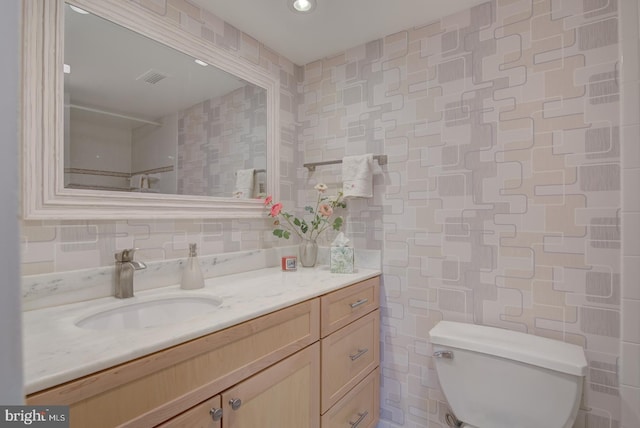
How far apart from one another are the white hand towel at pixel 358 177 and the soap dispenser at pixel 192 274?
2.72ft

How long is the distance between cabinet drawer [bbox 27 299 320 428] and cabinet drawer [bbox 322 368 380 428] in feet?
1.50

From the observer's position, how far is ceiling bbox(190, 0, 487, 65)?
1.45 metres

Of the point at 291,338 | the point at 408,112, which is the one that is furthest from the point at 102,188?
the point at 408,112

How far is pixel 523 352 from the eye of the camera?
1131 mm

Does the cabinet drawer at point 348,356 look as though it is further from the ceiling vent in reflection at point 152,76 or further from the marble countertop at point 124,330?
the ceiling vent in reflection at point 152,76

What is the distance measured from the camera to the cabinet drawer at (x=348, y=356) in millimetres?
1282

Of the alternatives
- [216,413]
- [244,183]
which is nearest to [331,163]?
[244,183]

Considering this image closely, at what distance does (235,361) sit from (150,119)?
1.03 m

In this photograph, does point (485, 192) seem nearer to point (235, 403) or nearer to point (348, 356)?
point (348, 356)

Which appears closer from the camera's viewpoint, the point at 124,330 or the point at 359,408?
the point at 124,330

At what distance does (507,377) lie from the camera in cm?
116

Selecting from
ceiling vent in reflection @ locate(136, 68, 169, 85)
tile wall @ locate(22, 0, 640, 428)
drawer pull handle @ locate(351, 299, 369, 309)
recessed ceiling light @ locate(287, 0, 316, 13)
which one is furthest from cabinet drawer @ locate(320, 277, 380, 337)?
recessed ceiling light @ locate(287, 0, 316, 13)

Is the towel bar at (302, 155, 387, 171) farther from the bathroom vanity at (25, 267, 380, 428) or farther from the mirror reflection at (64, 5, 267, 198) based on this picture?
the bathroom vanity at (25, 267, 380, 428)

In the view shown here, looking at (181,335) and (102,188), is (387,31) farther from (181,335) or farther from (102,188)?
(181,335)
